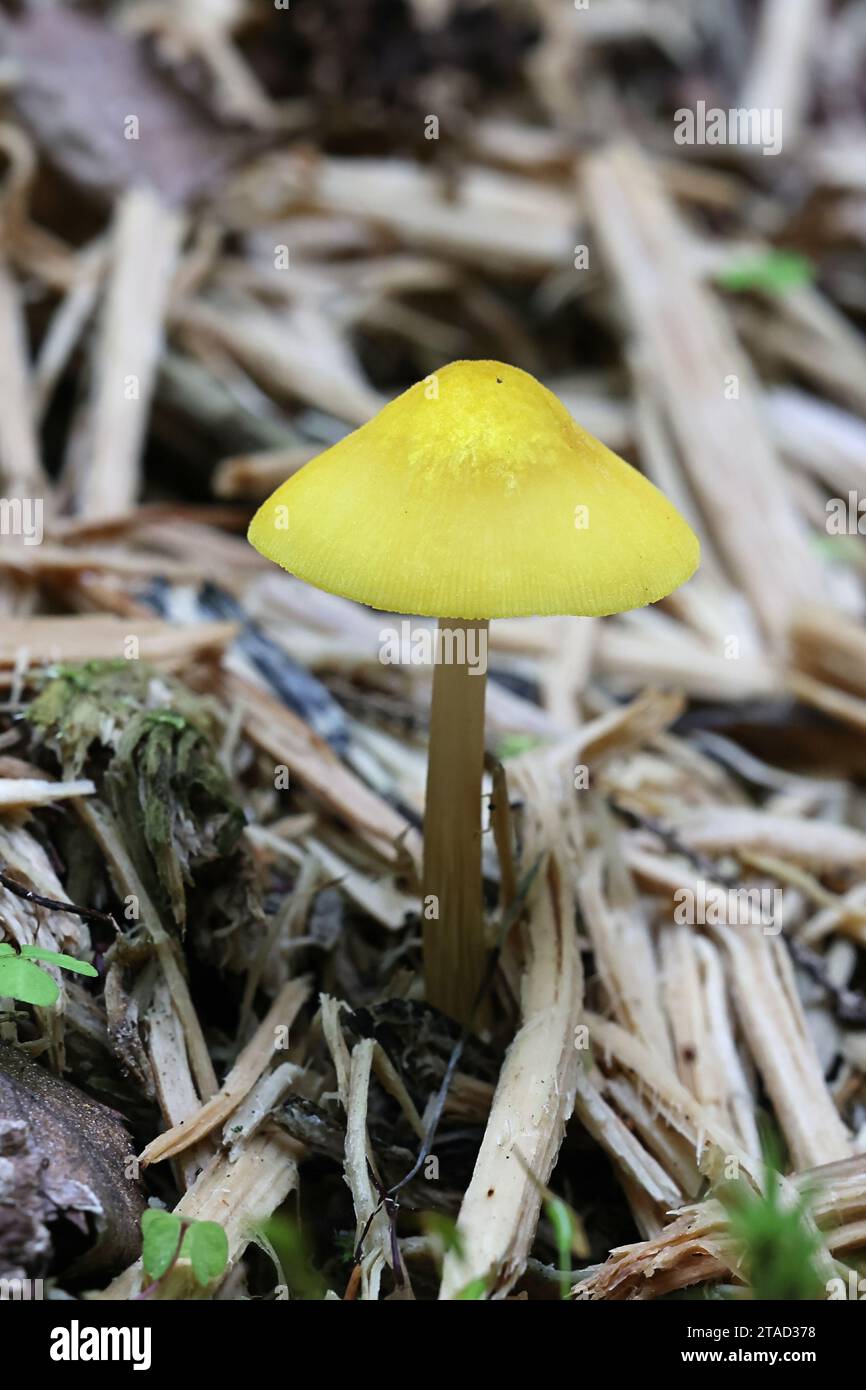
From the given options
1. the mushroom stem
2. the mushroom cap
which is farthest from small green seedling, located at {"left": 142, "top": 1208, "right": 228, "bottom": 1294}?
the mushroom cap

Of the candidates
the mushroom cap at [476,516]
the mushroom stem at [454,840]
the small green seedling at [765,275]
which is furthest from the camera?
the small green seedling at [765,275]

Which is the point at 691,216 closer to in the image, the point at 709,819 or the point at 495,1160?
the point at 709,819

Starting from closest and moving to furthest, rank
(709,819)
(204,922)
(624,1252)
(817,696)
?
(624,1252)
(204,922)
(709,819)
(817,696)

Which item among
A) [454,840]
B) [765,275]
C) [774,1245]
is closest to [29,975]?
[454,840]

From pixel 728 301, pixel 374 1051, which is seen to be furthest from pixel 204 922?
pixel 728 301

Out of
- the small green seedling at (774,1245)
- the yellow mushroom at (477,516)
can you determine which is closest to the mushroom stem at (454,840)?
the yellow mushroom at (477,516)

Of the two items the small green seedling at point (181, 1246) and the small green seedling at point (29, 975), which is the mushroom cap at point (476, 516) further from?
the small green seedling at point (181, 1246)

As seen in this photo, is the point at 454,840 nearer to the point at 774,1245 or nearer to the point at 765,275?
the point at 774,1245
